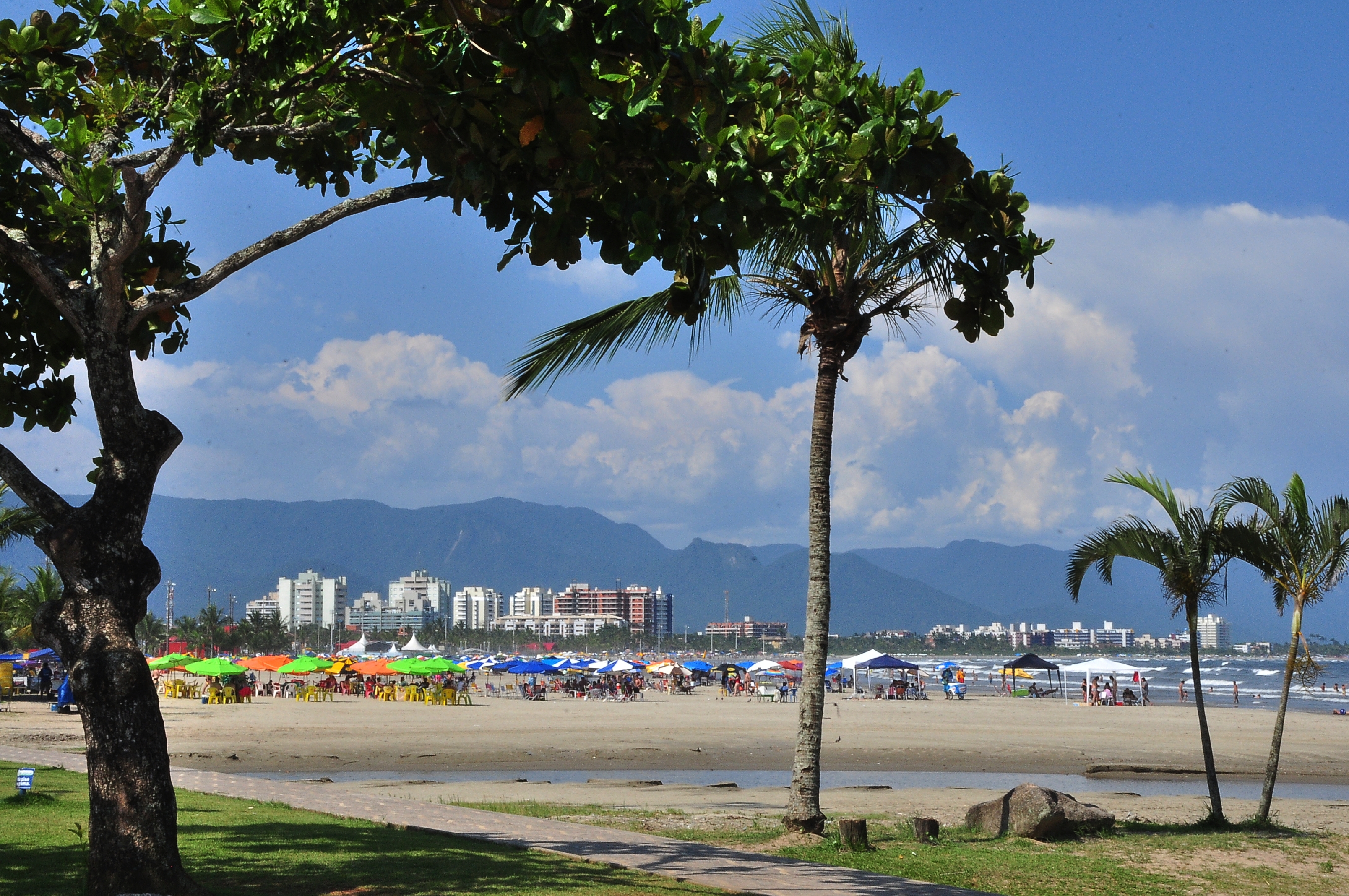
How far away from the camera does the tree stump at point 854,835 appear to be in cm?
942

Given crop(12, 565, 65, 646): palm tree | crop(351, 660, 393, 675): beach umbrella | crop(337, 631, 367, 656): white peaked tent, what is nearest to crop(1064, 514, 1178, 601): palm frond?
crop(12, 565, 65, 646): palm tree

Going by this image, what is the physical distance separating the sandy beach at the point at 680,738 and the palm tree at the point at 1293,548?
39.3 ft

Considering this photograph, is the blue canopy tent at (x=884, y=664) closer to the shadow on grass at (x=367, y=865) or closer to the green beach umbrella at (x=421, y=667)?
the green beach umbrella at (x=421, y=667)

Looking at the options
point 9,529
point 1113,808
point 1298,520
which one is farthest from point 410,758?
point 1298,520

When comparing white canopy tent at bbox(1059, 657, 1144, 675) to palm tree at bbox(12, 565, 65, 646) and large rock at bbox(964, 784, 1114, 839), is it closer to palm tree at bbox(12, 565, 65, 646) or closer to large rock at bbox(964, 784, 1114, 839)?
large rock at bbox(964, 784, 1114, 839)

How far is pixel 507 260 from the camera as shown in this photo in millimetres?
5684

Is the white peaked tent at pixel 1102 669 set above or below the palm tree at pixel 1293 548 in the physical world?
below

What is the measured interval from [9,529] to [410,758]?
33.7 feet

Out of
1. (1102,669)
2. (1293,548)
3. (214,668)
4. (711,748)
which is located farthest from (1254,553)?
(1102,669)

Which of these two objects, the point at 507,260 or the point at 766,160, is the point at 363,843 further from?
the point at 766,160

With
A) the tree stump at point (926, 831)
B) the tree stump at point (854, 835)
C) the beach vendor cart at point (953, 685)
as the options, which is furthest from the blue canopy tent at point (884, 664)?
the tree stump at point (854, 835)

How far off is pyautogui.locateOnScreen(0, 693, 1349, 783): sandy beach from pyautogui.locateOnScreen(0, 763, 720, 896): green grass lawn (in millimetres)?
10547

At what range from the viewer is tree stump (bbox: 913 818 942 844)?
10117 mm

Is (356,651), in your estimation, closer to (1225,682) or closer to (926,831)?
(1225,682)
